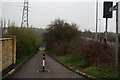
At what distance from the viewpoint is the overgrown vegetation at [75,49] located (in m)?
13.9

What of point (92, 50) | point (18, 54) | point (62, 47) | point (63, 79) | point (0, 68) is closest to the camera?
point (63, 79)

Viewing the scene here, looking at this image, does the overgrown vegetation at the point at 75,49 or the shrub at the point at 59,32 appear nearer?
the overgrown vegetation at the point at 75,49

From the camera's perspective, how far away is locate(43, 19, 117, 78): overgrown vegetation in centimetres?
1390

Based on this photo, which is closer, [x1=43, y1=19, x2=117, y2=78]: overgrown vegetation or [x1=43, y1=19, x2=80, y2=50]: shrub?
[x1=43, y1=19, x2=117, y2=78]: overgrown vegetation

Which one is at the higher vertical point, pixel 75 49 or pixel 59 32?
pixel 59 32

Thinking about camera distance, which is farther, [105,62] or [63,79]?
[105,62]

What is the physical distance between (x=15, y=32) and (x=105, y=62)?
12.5 metres

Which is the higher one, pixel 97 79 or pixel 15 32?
pixel 15 32

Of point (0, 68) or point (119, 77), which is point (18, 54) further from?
point (119, 77)

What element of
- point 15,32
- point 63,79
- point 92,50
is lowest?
point 63,79


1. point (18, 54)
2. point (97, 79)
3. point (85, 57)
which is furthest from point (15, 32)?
point (97, 79)

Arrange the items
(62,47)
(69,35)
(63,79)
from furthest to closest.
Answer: (69,35) < (62,47) < (63,79)

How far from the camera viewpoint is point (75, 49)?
21.6m

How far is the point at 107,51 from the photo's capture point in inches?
576
